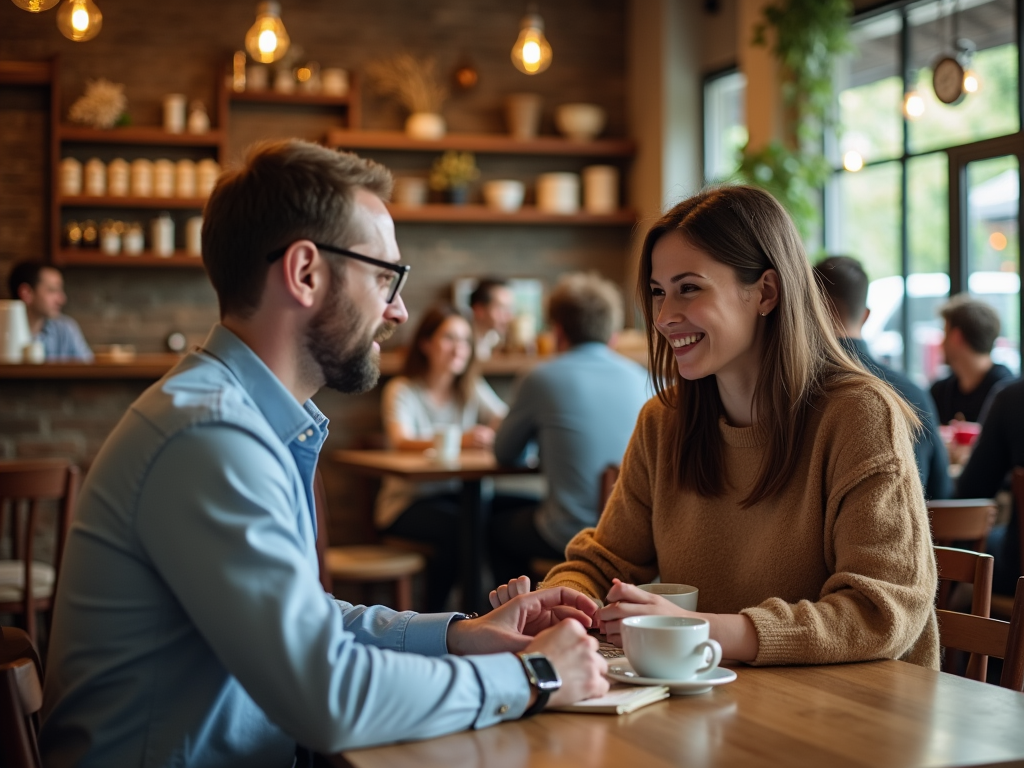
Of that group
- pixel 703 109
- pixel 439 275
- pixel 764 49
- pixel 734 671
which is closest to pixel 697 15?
pixel 703 109

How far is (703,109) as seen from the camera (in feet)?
23.9

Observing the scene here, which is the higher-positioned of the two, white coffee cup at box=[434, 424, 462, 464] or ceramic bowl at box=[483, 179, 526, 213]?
ceramic bowl at box=[483, 179, 526, 213]

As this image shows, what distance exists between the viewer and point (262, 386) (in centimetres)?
136

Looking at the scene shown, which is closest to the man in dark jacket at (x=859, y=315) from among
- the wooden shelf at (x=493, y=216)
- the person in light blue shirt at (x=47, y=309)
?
the wooden shelf at (x=493, y=216)

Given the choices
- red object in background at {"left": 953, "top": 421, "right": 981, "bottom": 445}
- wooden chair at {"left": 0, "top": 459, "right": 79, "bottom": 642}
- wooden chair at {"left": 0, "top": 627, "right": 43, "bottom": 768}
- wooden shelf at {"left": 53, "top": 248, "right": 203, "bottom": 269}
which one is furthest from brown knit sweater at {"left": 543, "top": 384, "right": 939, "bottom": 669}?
wooden shelf at {"left": 53, "top": 248, "right": 203, "bottom": 269}

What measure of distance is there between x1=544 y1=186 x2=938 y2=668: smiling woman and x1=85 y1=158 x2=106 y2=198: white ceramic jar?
17.6 feet

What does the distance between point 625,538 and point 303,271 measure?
88 centimetres

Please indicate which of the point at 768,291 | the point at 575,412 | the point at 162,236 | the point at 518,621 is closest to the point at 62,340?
the point at 162,236

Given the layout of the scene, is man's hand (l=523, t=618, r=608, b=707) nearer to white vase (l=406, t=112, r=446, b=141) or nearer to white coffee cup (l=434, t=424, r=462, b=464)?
white coffee cup (l=434, t=424, r=462, b=464)

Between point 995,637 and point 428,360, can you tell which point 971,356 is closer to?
point 428,360

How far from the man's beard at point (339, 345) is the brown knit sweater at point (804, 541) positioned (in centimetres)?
61

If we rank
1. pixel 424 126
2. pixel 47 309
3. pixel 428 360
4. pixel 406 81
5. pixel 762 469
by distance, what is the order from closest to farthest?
pixel 762 469 < pixel 428 360 < pixel 47 309 < pixel 424 126 < pixel 406 81

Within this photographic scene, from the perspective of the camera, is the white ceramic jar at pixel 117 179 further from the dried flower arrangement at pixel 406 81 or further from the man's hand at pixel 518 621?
the man's hand at pixel 518 621

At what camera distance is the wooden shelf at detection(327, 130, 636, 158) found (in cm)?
699
